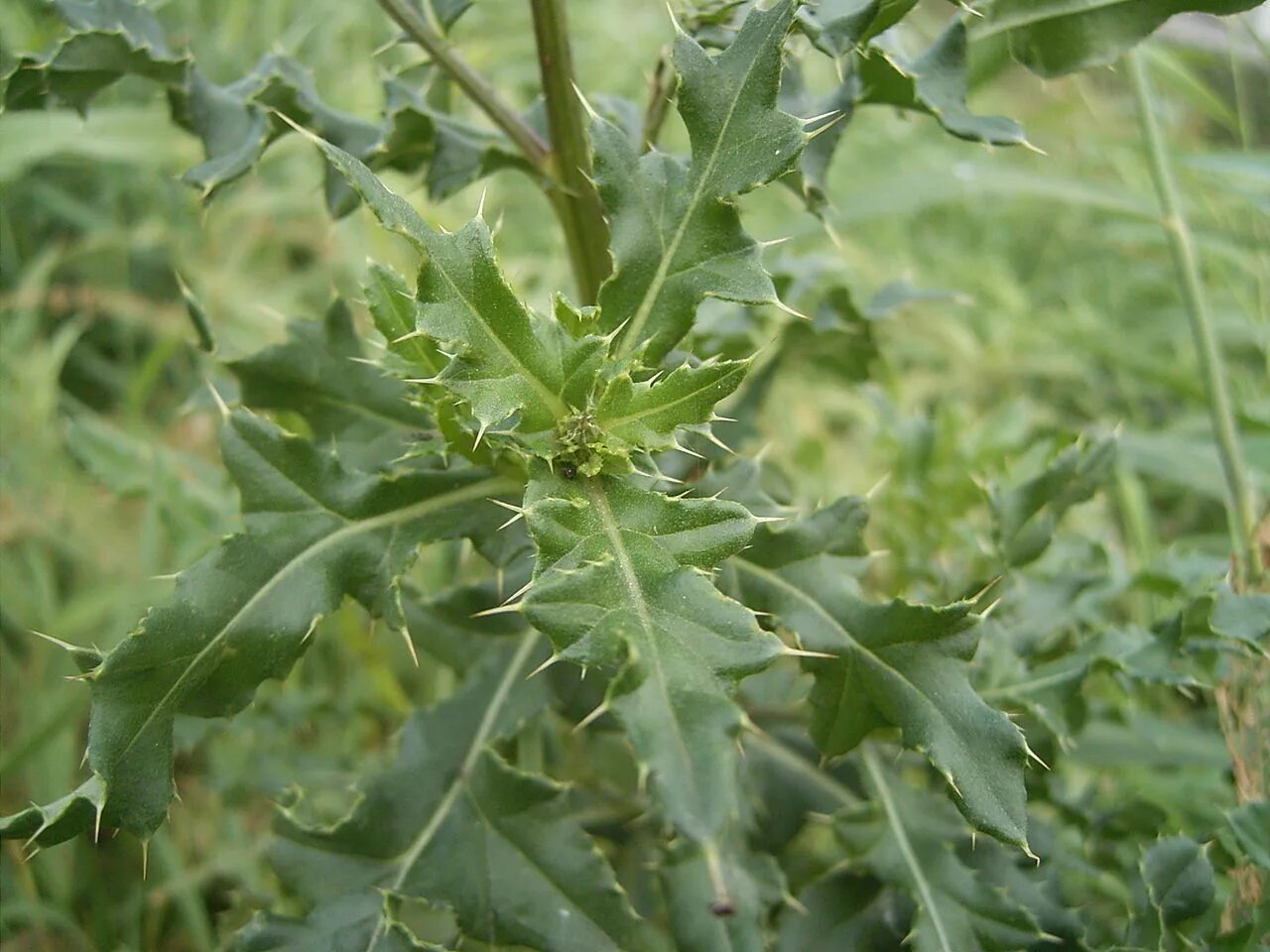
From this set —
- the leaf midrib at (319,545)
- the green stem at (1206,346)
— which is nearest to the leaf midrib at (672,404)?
the leaf midrib at (319,545)

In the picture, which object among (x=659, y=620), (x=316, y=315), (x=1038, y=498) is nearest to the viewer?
(x=659, y=620)

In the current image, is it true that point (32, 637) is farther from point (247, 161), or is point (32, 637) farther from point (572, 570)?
point (572, 570)

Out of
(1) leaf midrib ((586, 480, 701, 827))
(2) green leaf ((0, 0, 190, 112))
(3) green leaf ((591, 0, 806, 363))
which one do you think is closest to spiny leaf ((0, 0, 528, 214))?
(2) green leaf ((0, 0, 190, 112))

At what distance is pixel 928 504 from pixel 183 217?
2624 millimetres

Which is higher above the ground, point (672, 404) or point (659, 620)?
point (672, 404)

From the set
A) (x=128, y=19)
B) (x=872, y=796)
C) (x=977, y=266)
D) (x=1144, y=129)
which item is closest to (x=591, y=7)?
(x=977, y=266)

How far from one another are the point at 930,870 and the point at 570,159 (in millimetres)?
1233

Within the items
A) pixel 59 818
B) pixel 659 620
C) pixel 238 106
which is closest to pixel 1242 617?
pixel 659 620

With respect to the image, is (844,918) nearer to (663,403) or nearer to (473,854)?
(473,854)

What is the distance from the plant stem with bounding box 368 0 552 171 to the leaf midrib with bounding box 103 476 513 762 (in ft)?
1.67

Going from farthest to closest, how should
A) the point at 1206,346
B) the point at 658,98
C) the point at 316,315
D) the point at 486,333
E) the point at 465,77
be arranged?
1. the point at 316,315
2. the point at 1206,346
3. the point at 658,98
4. the point at 465,77
5. the point at 486,333

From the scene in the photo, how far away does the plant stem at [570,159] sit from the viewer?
1.45 metres

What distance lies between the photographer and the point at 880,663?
4.71 ft

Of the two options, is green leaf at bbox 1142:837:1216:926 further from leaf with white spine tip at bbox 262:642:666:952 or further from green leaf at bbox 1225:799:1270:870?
leaf with white spine tip at bbox 262:642:666:952
